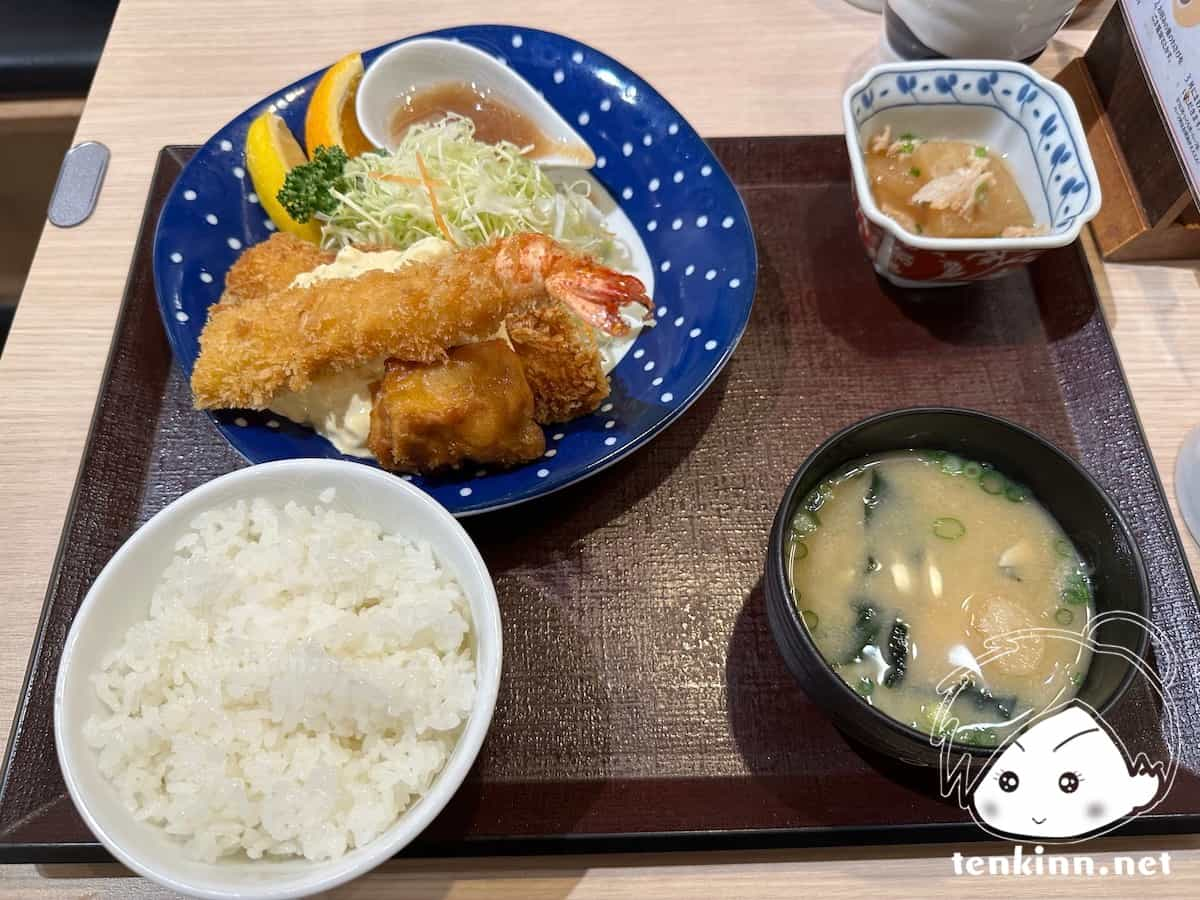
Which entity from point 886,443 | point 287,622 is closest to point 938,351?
point 886,443

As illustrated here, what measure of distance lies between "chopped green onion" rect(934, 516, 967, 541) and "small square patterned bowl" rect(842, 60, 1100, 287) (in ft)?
1.91

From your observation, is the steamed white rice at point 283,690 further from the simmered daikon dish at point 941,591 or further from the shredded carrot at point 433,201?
the shredded carrot at point 433,201

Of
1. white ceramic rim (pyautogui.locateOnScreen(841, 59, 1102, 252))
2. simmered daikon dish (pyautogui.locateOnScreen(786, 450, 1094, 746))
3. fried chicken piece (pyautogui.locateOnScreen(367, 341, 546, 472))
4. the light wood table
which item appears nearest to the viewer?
simmered daikon dish (pyautogui.locateOnScreen(786, 450, 1094, 746))

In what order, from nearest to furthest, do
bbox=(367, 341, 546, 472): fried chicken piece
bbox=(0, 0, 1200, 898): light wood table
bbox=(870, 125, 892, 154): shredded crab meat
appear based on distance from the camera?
bbox=(0, 0, 1200, 898): light wood table < bbox=(367, 341, 546, 472): fried chicken piece < bbox=(870, 125, 892, 154): shredded crab meat

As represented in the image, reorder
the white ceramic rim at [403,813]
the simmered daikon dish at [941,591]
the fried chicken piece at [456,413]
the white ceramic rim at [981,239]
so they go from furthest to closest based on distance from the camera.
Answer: the white ceramic rim at [981,239], the fried chicken piece at [456,413], the simmered daikon dish at [941,591], the white ceramic rim at [403,813]

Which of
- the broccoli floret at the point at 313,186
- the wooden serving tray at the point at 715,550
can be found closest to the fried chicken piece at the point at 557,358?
the wooden serving tray at the point at 715,550

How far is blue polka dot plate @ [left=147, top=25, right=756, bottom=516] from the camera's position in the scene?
4.76ft

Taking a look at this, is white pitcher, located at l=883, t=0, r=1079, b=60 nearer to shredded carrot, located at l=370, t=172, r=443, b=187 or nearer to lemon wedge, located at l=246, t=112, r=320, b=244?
shredded carrot, located at l=370, t=172, r=443, b=187

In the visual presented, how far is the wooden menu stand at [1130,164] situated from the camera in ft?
5.49

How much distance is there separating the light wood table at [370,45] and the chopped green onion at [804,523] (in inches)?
18.9

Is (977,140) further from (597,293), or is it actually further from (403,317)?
(403,317)

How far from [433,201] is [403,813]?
1.25 m

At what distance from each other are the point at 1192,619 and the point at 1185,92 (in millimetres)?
995

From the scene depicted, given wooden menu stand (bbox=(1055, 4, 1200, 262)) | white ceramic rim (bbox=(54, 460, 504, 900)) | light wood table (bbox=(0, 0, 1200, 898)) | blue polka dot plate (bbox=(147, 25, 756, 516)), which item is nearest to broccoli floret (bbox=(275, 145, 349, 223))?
blue polka dot plate (bbox=(147, 25, 756, 516))
